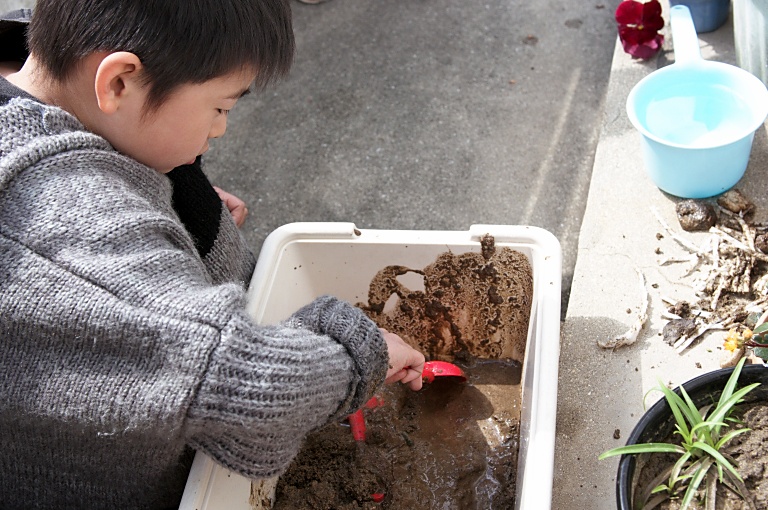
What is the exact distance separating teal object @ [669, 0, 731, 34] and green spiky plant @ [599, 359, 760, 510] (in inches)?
50.2

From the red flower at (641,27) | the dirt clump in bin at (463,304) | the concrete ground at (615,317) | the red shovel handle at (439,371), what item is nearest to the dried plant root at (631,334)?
the concrete ground at (615,317)

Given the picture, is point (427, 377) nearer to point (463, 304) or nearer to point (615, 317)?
point (463, 304)

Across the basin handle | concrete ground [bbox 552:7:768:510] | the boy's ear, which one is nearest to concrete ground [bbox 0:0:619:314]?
concrete ground [bbox 552:7:768:510]

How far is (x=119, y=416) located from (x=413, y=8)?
6.98 ft

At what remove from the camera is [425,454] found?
1.34 metres

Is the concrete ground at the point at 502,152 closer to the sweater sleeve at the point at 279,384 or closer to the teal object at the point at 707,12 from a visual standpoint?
the teal object at the point at 707,12

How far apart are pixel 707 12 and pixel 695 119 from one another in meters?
0.53

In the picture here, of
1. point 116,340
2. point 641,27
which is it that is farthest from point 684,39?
point 116,340

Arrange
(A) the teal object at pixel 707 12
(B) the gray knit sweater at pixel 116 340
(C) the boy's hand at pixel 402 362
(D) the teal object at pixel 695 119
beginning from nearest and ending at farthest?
1. (B) the gray knit sweater at pixel 116 340
2. (C) the boy's hand at pixel 402 362
3. (D) the teal object at pixel 695 119
4. (A) the teal object at pixel 707 12

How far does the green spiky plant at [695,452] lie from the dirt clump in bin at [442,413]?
28 centimetres

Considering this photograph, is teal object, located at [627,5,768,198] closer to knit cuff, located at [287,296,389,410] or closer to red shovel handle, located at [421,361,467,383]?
red shovel handle, located at [421,361,467,383]

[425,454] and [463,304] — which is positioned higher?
[463,304]

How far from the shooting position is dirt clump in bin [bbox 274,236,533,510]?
4.21 ft

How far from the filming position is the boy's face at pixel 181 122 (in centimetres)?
102
